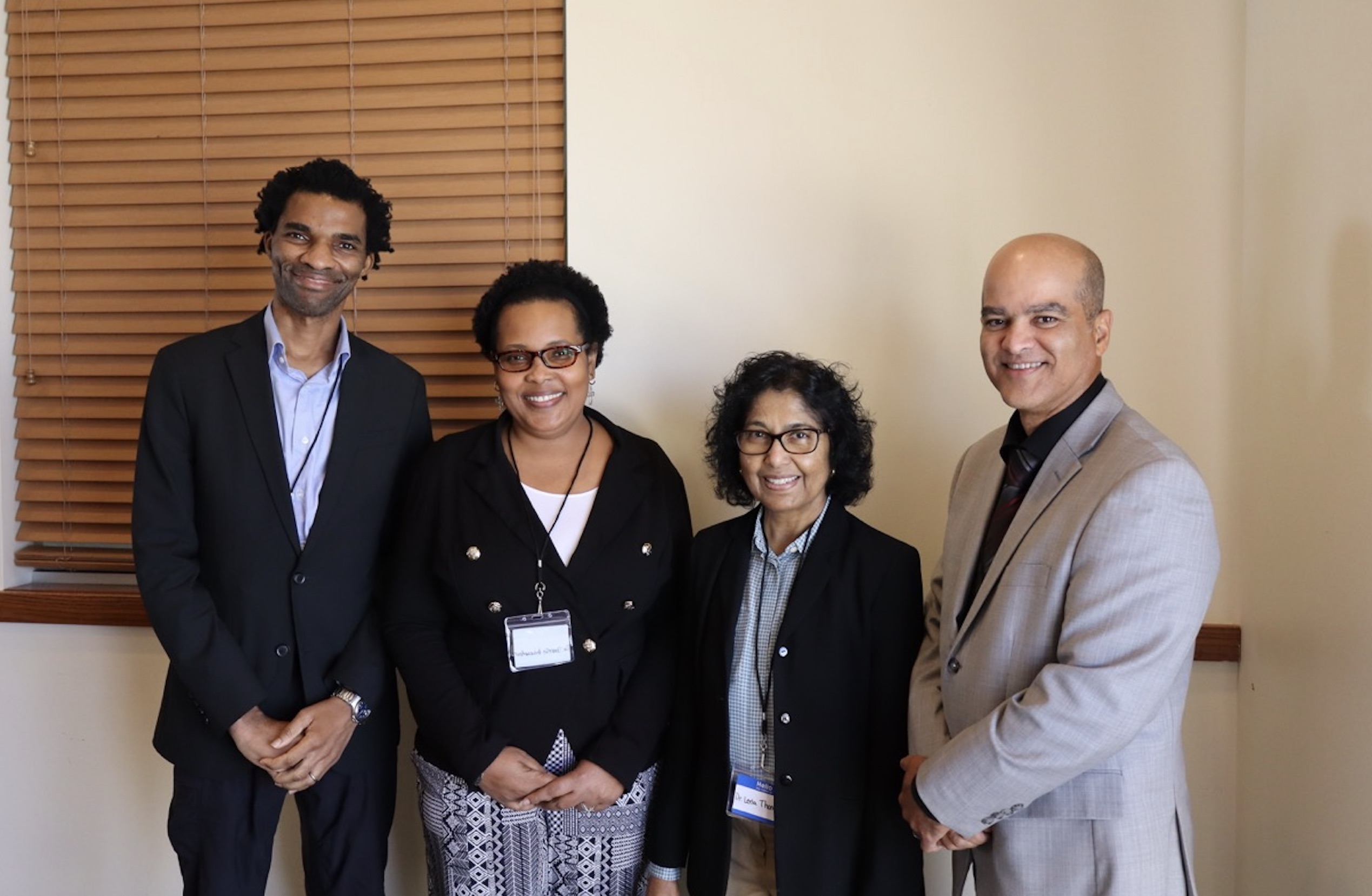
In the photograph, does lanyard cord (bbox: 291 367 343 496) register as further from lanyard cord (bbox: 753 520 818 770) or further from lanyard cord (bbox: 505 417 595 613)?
lanyard cord (bbox: 753 520 818 770)

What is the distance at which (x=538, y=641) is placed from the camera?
6.32 ft

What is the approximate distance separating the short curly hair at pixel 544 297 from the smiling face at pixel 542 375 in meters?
0.03

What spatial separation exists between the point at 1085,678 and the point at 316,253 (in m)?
1.71

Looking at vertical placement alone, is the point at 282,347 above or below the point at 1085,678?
above

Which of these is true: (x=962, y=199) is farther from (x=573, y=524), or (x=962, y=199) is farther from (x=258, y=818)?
(x=258, y=818)

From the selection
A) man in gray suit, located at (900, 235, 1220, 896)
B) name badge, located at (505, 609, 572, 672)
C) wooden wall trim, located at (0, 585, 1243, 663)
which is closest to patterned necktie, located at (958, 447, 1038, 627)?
man in gray suit, located at (900, 235, 1220, 896)

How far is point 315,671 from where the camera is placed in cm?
208

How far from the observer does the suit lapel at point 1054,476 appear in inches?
Answer: 64.4

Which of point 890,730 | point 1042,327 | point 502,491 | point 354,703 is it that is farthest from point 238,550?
point 1042,327

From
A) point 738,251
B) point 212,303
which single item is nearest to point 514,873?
point 738,251

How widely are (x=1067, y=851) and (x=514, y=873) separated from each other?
1062mm

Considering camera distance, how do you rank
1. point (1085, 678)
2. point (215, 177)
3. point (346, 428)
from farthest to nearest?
point (215, 177) < point (346, 428) < point (1085, 678)

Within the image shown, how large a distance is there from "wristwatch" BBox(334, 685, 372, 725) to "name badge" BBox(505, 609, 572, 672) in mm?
403

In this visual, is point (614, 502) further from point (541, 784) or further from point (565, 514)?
point (541, 784)
